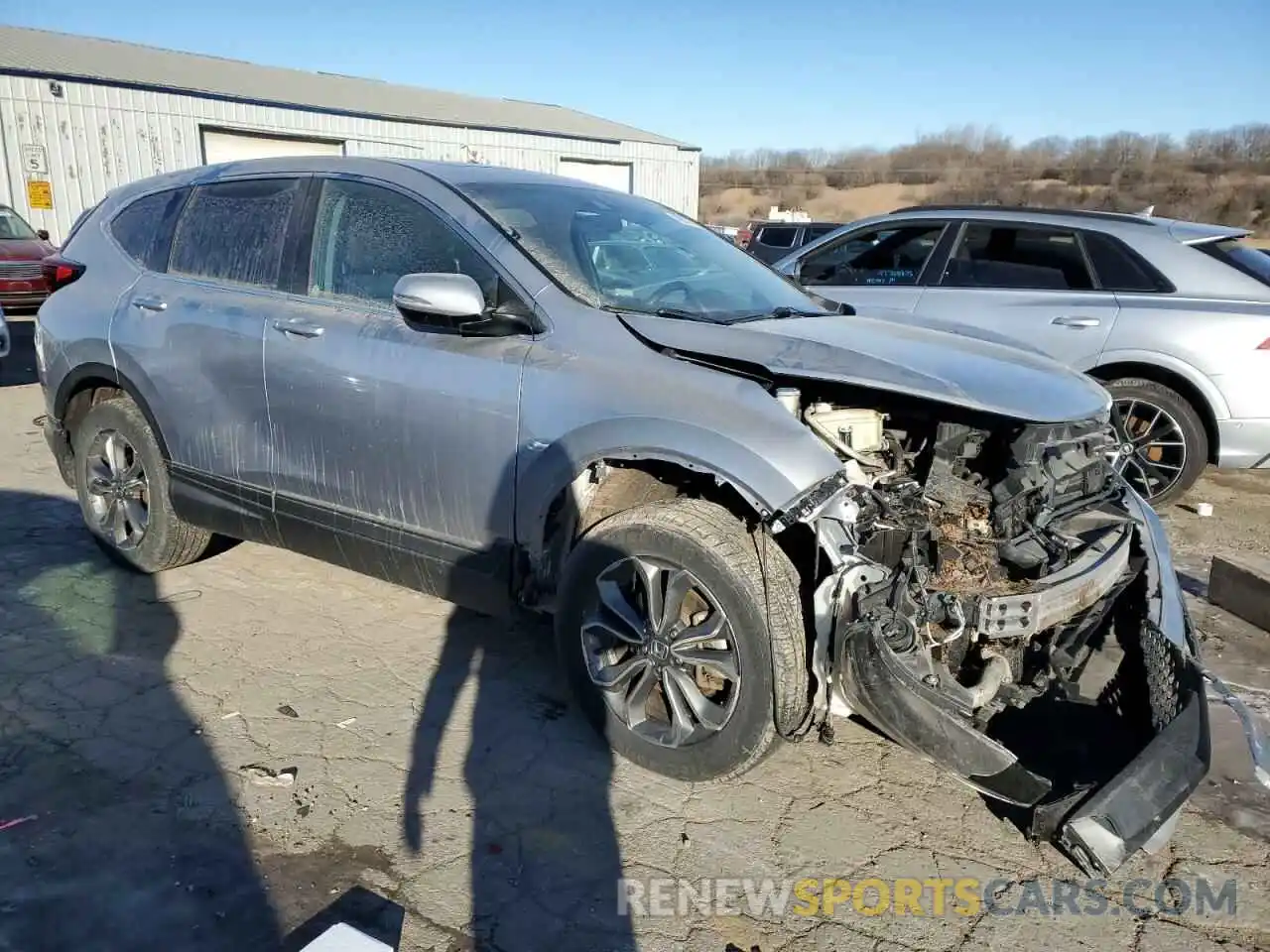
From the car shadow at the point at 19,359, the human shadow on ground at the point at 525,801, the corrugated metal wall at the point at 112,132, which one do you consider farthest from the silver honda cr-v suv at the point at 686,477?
the corrugated metal wall at the point at 112,132

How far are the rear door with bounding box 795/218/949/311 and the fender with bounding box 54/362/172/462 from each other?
4.13m

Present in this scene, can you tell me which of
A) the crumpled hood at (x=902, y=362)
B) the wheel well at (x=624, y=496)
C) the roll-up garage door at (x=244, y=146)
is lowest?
the wheel well at (x=624, y=496)

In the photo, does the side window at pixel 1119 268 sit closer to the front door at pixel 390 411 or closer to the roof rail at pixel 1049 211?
the roof rail at pixel 1049 211

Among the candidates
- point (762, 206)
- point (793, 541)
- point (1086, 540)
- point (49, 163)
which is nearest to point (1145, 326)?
point (1086, 540)

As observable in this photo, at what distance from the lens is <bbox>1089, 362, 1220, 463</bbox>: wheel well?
5.45 meters

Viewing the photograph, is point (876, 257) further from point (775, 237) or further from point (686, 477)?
point (775, 237)

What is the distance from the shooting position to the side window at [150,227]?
14.0 ft

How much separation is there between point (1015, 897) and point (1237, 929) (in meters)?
0.56

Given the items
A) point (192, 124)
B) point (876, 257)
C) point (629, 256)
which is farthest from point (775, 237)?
point (629, 256)

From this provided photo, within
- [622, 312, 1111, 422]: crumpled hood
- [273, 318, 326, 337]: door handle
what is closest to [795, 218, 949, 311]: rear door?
[622, 312, 1111, 422]: crumpled hood

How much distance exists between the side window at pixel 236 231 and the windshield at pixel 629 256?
922 mm

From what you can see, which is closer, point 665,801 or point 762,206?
point 665,801

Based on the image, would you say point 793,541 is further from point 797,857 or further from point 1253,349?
point 1253,349

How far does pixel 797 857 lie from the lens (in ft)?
8.79
